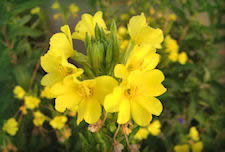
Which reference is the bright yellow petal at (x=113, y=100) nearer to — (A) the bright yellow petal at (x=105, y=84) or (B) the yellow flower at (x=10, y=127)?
(A) the bright yellow petal at (x=105, y=84)

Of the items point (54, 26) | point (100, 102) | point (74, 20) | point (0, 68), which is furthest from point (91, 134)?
point (54, 26)

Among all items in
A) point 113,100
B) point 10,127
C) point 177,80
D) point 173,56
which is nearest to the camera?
point 113,100

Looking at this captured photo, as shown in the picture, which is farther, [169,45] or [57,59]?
[169,45]

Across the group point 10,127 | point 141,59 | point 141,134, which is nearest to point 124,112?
point 141,59

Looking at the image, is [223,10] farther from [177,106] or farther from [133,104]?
[133,104]

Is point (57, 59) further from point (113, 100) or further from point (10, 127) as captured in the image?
Answer: point (10, 127)

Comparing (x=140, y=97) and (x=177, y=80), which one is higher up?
(x=140, y=97)

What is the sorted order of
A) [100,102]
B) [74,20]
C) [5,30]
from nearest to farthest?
[100,102], [5,30], [74,20]
